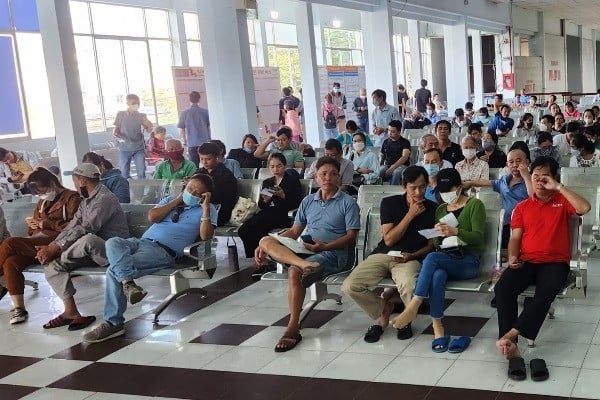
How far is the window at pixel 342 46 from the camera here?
2569 centimetres

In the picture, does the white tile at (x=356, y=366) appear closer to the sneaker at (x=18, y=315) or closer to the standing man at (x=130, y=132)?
the sneaker at (x=18, y=315)

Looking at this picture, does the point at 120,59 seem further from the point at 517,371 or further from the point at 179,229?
the point at 517,371

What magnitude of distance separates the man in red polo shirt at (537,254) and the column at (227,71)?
271 inches

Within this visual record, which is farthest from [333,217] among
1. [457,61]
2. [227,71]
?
[457,61]

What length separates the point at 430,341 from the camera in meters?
4.36

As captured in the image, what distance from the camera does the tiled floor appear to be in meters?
3.72

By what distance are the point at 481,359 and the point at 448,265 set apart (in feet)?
1.90

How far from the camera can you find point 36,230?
601cm

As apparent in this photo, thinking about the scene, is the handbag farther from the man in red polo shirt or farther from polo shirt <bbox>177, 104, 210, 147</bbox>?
polo shirt <bbox>177, 104, 210, 147</bbox>

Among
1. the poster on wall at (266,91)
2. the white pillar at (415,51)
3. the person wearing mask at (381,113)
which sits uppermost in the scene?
the white pillar at (415,51)

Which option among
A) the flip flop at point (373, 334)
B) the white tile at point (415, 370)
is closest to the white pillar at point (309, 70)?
the flip flop at point (373, 334)

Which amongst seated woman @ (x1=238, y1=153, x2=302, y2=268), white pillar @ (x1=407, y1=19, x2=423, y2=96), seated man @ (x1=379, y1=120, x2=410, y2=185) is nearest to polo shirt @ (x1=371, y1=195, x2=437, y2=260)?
seated woman @ (x1=238, y1=153, x2=302, y2=268)

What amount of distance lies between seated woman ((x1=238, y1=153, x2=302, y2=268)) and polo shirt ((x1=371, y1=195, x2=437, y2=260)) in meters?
2.05

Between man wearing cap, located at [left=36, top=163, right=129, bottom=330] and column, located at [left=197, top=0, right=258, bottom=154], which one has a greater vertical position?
column, located at [left=197, top=0, right=258, bottom=154]
